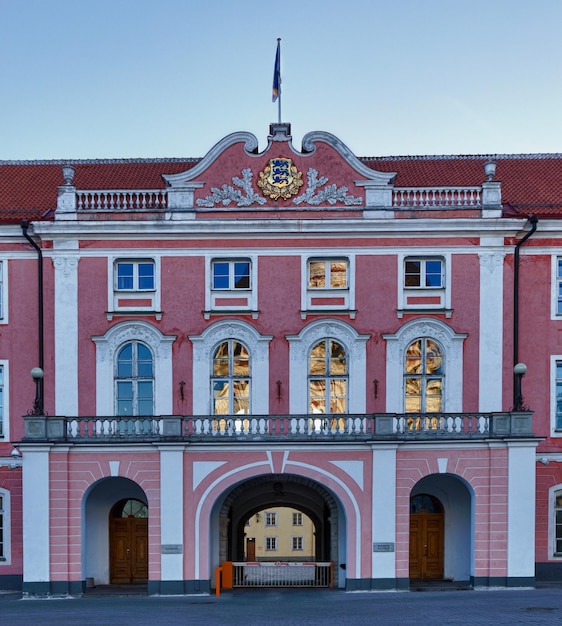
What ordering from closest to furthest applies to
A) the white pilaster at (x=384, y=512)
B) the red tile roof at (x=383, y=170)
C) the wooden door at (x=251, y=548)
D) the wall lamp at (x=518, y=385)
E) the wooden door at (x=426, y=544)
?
the wall lamp at (x=518, y=385) < the white pilaster at (x=384, y=512) < the wooden door at (x=426, y=544) < the red tile roof at (x=383, y=170) < the wooden door at (x=251, y=548)

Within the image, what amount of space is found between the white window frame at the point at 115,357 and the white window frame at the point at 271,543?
114ft

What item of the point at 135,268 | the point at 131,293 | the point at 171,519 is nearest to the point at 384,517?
the point at 171,519

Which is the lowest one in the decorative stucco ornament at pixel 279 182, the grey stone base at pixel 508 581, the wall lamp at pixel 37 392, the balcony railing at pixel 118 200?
the grey stone base at pixel 508 581

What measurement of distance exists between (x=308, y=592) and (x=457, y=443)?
5764 mm

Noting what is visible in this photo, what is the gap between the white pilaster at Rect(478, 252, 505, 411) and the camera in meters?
24.4

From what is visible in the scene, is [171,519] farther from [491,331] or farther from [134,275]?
[491,331]

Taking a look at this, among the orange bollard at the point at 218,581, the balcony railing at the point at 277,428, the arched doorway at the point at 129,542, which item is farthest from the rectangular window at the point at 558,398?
the arched doorway at the point at 129,542

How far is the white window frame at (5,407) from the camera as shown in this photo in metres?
25.1

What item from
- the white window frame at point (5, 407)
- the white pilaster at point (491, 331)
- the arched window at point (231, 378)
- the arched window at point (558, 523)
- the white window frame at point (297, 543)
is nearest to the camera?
the white pilaster at point (491, 331)

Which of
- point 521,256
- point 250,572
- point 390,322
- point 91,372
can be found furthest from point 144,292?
point 521,256

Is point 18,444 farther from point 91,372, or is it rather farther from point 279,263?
point 279,263

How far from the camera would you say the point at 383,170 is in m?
28.8

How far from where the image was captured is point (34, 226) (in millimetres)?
24484

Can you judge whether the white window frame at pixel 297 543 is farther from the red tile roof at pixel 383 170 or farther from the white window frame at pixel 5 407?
the white window frame at pixel 5 407
